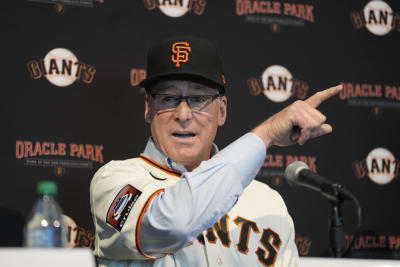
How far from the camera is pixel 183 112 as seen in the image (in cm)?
240

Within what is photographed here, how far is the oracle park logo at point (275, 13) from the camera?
10.9 ft

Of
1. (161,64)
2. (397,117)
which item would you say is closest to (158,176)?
(161,64)

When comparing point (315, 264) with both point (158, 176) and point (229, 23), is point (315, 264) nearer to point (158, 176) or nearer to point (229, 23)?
point (158, 176)

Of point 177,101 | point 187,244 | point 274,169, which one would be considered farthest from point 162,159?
point 274,169

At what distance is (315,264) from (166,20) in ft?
5.50

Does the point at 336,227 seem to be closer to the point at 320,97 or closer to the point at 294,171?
the point at 294,171

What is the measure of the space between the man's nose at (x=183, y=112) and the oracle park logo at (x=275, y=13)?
1.05 meters

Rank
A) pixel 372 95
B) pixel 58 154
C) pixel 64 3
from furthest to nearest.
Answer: pixel 372 95
pixel 64 3
pixel 58 154

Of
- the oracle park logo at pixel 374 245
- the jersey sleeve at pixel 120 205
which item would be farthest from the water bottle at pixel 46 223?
the oracle park logo at pixel 374 245

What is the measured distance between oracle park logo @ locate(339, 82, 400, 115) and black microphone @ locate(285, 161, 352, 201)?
0.98 m

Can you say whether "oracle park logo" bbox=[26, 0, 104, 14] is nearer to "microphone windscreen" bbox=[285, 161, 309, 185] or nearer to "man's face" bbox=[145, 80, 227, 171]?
"man's face" bbox=[145, 80, 227, 171]

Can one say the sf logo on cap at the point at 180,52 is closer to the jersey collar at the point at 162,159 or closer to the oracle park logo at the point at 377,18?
the jersey collar at the point at 162,159

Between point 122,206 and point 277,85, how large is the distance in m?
1.48

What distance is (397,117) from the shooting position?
3.50 metres
